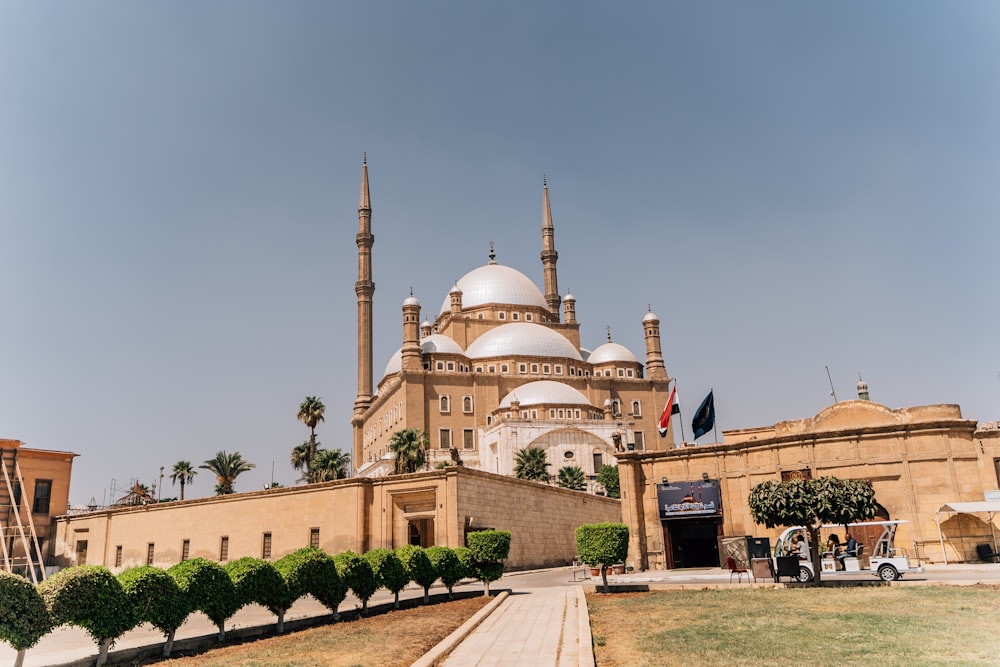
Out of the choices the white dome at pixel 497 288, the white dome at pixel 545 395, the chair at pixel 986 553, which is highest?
the white dome at pixel 497 288

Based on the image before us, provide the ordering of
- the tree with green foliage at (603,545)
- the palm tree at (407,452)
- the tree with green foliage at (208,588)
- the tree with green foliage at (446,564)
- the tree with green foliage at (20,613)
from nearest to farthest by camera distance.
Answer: the tree with green foliage at (20,613) < the tree with green foliage at (208,588) < the tree with green foliage at (446,564) < the tree with green foliage at (603,545) < the palm tree at (407,452)

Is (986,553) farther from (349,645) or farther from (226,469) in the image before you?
(226,469)

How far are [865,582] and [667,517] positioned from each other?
10469mm

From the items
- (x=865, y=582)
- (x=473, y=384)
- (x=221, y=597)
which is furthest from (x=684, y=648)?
(x=473, y=384)

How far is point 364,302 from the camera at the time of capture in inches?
2702

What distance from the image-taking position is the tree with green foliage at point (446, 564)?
19672 mm

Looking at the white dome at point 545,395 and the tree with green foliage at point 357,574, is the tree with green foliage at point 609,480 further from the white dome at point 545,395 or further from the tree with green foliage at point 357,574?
the tree with green foliage at point 357,574

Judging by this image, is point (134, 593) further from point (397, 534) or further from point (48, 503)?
point (48, 503)

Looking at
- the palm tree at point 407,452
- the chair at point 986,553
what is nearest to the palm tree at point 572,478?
the palm tree at point 407,452

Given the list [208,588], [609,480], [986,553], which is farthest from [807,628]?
[609,480]

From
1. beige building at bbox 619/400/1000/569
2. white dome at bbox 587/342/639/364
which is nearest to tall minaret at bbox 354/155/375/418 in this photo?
white dome at bbox 587/342/639/364

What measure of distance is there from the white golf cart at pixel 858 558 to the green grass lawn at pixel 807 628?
186cm

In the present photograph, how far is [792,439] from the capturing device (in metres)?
26.9

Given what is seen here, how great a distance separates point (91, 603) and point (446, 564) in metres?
10.5
